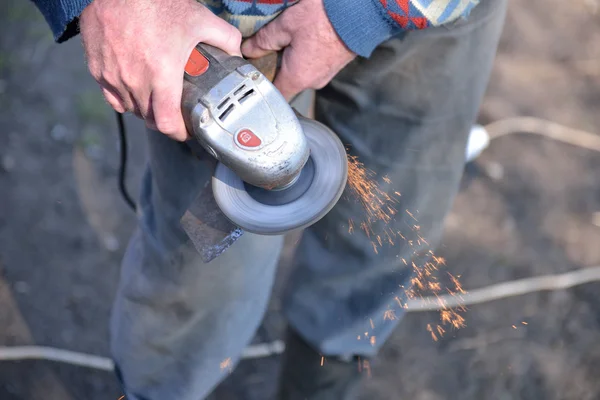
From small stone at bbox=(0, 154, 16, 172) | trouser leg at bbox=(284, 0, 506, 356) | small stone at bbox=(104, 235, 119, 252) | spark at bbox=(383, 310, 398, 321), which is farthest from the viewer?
small stone at bbox=(0, 154, 16, 172)

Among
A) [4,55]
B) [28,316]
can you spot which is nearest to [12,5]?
[4,55]

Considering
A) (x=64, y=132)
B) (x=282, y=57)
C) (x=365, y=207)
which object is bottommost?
(x=64, y=132)

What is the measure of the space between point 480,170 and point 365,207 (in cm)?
106

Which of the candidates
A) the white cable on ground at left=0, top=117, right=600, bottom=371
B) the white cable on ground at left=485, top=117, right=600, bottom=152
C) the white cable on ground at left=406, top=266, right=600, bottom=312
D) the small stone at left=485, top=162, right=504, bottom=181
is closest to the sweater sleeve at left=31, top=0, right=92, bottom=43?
the white cable on ground at left=0, top=117, right=600, bottom=371

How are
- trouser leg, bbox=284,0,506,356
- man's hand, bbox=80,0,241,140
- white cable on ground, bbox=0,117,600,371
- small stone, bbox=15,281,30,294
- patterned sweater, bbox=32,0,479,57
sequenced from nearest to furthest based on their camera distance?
man's hand, bbox=80,0,241,140 < patterned sweater, bbox=32,0,479,57 < trouser leg, bbox=284,0,506,356 < white cable on ground, bbox=0,117,600,371 < small stone, bbox=15,281,30,294

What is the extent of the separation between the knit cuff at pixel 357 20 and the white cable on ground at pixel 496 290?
1029 mm

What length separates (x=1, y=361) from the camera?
69.4 inches

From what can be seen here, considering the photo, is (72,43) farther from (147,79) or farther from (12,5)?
(147,79)

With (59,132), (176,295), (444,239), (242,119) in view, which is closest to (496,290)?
(444,239)

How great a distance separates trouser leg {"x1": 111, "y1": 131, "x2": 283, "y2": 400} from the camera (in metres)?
1.30

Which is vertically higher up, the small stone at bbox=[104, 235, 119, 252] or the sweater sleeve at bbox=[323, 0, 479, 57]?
the sweater sleeve at bbox=[323, 0, 479, 57]

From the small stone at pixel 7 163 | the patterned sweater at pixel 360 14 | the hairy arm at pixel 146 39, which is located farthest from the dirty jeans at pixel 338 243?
the small stone at pixel 7 163

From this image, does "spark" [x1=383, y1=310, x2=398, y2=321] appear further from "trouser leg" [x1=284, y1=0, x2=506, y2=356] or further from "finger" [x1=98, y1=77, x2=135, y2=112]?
"finger" [x1=98, y1=77, x2=135, y2=112]

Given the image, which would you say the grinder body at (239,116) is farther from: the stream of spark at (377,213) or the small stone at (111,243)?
the small stone at (111,243)
